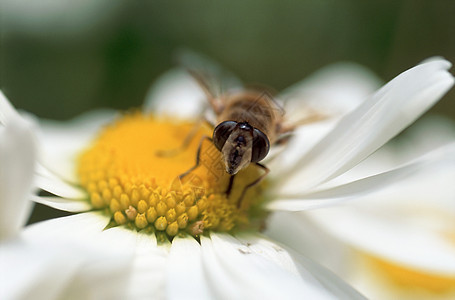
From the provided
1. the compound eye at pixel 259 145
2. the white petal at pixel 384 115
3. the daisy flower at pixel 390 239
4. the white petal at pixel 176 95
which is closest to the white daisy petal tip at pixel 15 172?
the compound eye at pixel 259 145

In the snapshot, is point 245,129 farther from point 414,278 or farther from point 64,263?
point 414,278

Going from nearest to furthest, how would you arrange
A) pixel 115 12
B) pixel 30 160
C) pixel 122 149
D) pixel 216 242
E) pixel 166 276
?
pixel 30 160 < pixel 166 276 < pixel 216 242 < pixel 122 149 < pixel 115 12

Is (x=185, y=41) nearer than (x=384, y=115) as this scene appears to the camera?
No

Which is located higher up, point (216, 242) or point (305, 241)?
point (305, 241)

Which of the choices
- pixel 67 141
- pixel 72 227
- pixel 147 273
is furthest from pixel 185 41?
pixel 147 273

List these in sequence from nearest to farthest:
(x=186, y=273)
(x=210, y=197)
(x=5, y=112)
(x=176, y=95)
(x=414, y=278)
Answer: (x=186, y=273), (x=5, y=112), (x=210, y=197), (x=414, y=278), (x=176, y=95)

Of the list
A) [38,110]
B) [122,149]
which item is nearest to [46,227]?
[122,149]

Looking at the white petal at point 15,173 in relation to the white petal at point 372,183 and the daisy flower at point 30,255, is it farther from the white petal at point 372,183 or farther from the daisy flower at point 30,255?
the white petal at point 372,183

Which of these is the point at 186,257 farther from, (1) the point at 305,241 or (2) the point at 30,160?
(1) the point at 305,241

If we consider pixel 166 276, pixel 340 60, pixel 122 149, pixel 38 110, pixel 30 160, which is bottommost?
pixel 166 276
